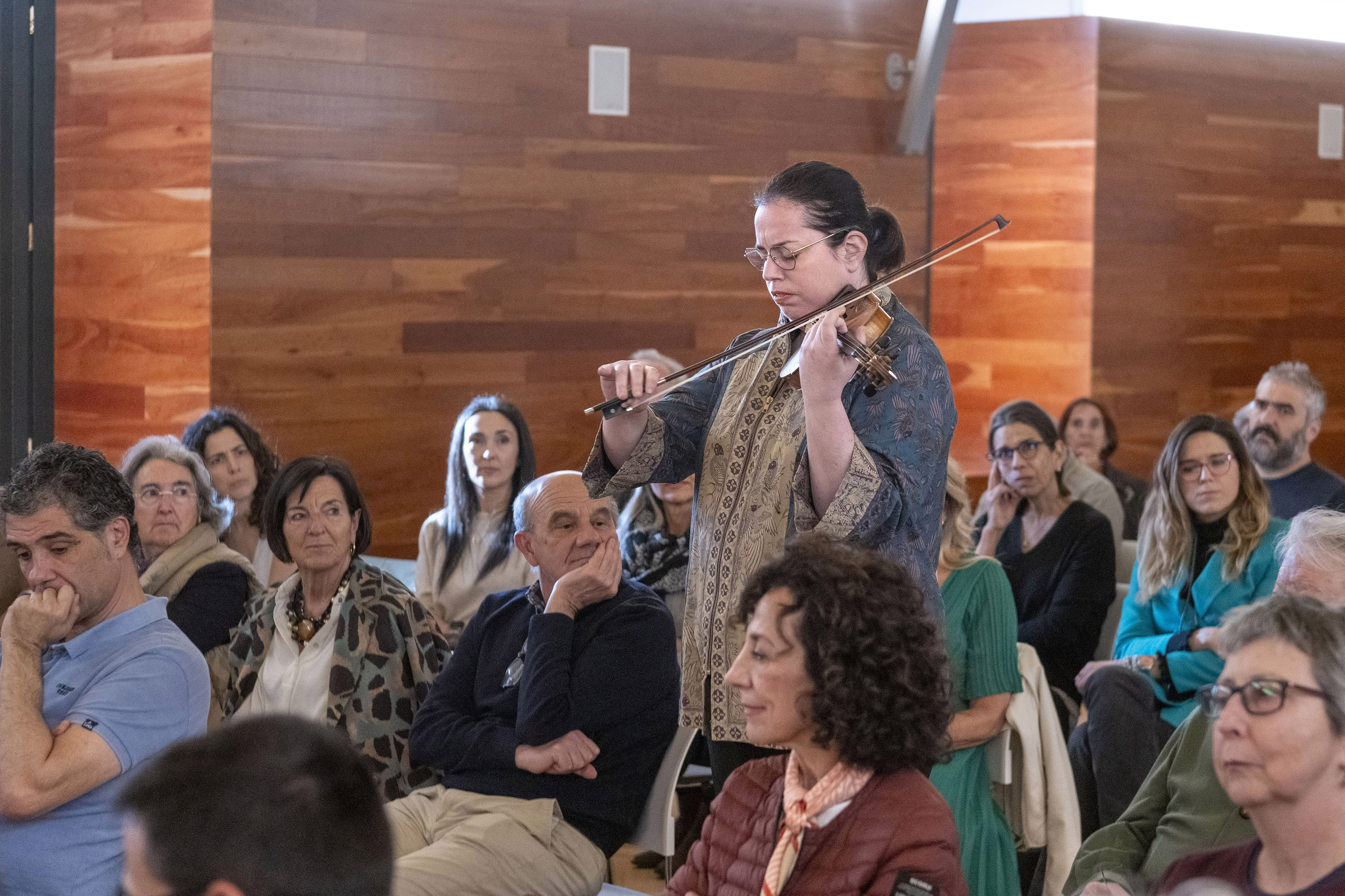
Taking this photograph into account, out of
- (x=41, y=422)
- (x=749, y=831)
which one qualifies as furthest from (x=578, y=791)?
(x=41, y=422)

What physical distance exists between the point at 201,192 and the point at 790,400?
2881 mm

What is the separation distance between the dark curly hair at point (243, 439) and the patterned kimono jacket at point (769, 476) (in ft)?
6.49

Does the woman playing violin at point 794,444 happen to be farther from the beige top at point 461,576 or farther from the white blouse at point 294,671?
the beige top at point 461,576

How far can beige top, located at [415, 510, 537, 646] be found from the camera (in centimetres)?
359

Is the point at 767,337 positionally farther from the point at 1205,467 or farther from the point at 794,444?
the point at 1205,467

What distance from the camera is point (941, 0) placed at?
Answer: 501 cm

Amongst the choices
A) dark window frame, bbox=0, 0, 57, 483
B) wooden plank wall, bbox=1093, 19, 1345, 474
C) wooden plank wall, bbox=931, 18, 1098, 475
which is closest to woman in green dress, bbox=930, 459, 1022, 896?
dark window frame, bbox=0, 0, 57, 483

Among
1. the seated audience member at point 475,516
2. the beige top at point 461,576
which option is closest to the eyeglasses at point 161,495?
the beige top at point 461,576

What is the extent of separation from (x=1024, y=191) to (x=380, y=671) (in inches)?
157

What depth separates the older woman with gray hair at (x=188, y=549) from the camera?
287cm

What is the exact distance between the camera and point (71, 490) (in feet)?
6.91

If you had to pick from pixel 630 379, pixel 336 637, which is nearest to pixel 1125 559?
pixel 336 637

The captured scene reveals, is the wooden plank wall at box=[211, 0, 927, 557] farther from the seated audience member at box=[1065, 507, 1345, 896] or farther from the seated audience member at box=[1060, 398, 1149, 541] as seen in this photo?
the seated audience member at box=[1065, 507, 1345, 896]

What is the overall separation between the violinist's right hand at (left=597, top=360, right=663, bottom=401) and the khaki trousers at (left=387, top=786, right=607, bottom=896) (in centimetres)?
86
